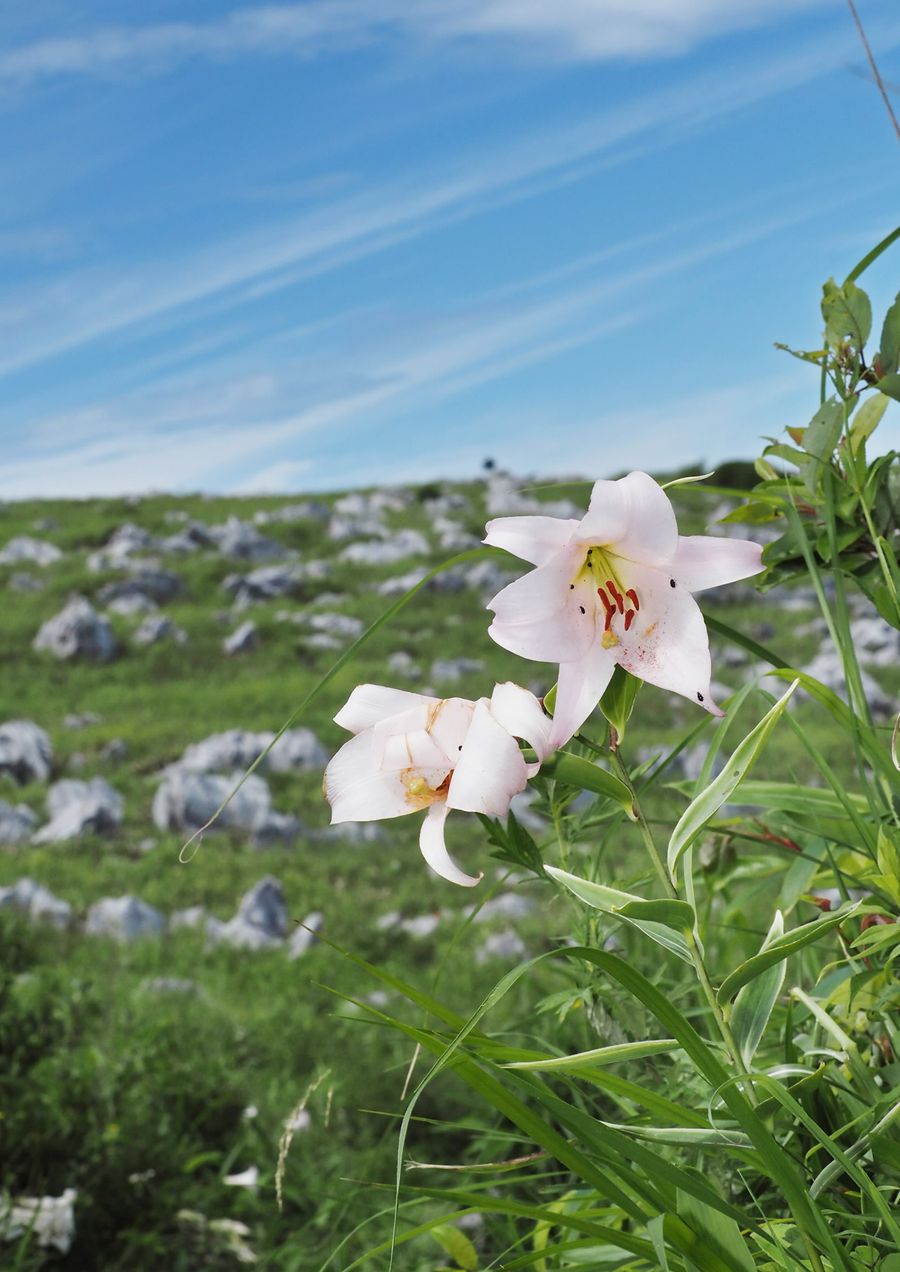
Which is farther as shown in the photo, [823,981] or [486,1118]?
[486,1118]

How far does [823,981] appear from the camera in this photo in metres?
1.32

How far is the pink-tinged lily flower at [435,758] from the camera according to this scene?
36.5 inches

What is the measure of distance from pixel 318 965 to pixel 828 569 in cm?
415

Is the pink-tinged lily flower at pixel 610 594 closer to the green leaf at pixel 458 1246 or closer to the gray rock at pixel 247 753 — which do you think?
the green leaf at pixel 458 1246

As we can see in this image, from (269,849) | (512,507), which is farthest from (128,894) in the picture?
(512,507)

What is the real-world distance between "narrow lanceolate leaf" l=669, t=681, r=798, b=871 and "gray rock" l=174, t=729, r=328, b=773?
733 cm

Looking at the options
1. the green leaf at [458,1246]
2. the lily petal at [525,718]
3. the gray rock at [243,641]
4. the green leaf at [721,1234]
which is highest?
the lily petal at [525,718]

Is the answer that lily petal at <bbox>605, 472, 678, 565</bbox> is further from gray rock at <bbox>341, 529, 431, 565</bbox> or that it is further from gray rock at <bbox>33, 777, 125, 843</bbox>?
gray rock at <bbox>341, 529, 431, 565</bbox>

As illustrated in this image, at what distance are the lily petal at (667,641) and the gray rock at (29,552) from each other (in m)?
13.4

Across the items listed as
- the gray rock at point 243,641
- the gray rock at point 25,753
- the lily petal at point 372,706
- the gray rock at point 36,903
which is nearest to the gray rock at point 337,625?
the gray rock at point 243,641

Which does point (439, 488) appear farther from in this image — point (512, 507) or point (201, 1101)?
point (201, 1101)

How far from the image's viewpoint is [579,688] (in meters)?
0.95

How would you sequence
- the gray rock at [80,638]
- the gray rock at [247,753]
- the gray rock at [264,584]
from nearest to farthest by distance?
the gray rock at [247,753] < the gray rock at [80,638] < the gray rock at [264,584]

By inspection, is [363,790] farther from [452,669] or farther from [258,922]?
[452,669]
